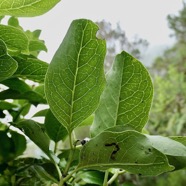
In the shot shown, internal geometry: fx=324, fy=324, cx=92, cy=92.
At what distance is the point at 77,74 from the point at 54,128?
11cm

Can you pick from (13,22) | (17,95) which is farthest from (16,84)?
(13,22)

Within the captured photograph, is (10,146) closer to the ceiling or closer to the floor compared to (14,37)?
closer to the floor

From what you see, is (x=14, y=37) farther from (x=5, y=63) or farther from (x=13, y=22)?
(x=13, y=22)

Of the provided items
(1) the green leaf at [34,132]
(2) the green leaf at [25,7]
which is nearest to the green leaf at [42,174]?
(1) the green leaf at [34,132]

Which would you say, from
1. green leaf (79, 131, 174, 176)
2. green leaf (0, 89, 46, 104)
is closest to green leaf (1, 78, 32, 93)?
green leaf (0, 89, 46, 104)

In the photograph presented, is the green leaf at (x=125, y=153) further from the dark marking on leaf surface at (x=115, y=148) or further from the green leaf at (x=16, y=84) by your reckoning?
the green leaf at (x=16, y=84)

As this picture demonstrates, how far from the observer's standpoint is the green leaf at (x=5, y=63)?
8.6 inches

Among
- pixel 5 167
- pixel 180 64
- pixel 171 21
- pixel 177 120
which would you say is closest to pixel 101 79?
pixel 5 167

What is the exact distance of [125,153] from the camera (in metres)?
0.23

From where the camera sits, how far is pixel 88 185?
0.31m

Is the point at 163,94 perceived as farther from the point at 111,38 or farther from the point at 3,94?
the point at 3,94

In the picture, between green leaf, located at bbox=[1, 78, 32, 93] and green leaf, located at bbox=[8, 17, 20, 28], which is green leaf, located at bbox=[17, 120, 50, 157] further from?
green leaf, located at bbox=[8, 17, 20, 28]

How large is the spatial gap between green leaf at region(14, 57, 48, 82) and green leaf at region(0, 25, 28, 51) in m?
0.01

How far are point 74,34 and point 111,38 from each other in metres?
3.03
